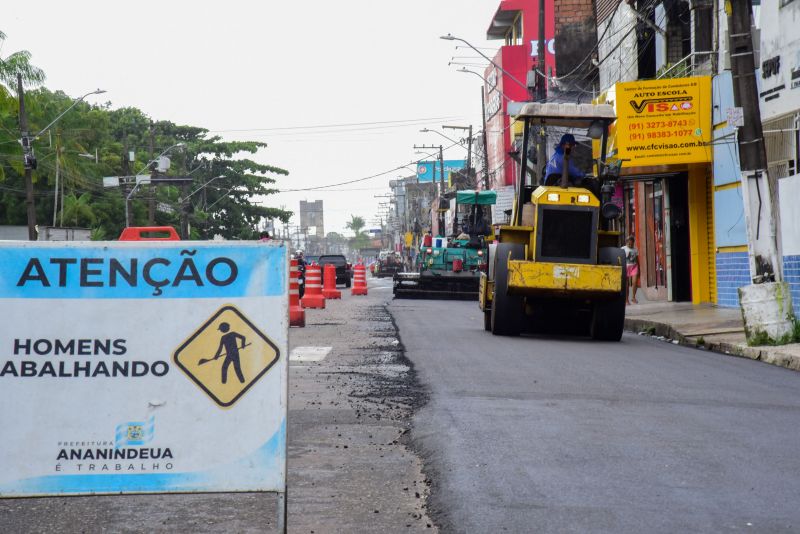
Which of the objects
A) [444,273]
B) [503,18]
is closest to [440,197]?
[444,273]

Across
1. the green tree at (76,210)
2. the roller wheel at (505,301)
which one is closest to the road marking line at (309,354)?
the roller wheel at (505,301)

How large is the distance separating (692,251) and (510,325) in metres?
10.7

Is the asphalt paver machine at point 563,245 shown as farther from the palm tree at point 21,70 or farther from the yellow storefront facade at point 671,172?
the palm tree at point 21,70

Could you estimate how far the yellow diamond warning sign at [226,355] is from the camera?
466cm

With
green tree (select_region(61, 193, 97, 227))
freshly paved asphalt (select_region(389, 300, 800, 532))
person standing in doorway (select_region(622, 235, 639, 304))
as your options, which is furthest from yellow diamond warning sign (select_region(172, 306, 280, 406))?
green tree (select_region(61, 193, 97, 227))

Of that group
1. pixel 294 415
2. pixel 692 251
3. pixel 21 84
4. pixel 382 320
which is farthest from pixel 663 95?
pixel 21 84

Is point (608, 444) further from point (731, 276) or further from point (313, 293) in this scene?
point (313, 293)

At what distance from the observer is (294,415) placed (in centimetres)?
893

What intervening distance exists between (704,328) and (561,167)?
3.96 m

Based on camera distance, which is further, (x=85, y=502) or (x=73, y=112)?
(x=73, y=112)

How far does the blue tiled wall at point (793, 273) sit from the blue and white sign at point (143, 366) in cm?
1496

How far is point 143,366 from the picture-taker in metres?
4.68

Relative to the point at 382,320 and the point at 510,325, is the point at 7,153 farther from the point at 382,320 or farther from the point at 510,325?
the point at 510,325

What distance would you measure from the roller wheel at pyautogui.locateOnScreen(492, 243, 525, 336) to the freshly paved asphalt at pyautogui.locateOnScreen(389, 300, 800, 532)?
3.58 meters
